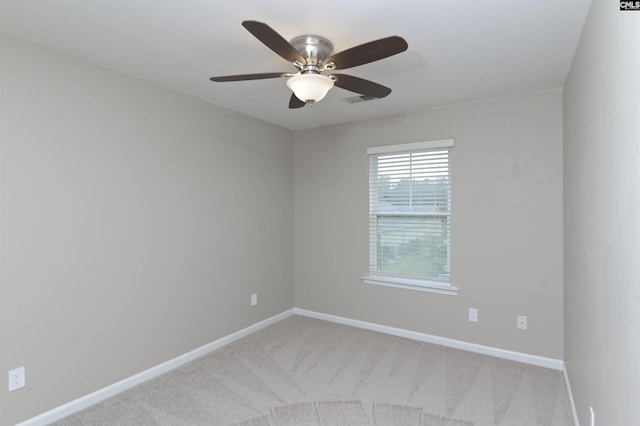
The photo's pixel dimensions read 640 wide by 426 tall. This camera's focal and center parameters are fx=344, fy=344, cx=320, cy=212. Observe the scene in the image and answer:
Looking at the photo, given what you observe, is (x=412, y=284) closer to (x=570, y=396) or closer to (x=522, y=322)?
(x=522, y=322)

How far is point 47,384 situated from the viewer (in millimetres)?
2258

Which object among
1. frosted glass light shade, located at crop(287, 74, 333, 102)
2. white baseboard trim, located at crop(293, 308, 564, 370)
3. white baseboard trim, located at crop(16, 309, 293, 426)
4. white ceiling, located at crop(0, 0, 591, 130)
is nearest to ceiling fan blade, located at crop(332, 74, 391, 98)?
frosted glass light shade, located at crop(287, 74, 333, 102)

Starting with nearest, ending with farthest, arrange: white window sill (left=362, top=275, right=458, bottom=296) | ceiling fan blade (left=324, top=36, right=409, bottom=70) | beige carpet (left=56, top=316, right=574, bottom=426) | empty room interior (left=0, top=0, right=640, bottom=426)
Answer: ceiling fan blade (left=324, top=36, right=409, bottom=70), empty room interior (left=0, top=0, right=640, bottom=426), beige carpet (left=56, top=316, right=574, bottom=426), white window sill (left=362, top=275, right=458, bottom=296)

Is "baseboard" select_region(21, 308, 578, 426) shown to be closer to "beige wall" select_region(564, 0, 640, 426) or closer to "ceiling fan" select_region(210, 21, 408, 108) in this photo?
"beige wall" select_region(564, 0, 640, 426)

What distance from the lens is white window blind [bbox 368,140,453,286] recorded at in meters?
3.58

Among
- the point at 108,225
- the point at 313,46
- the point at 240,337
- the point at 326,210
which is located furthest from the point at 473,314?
the point at 108,225

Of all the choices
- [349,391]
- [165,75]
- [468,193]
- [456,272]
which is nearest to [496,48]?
[468,193]

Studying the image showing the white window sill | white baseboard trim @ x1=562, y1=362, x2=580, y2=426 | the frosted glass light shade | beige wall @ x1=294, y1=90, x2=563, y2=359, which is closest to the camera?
the frosted glass light shade

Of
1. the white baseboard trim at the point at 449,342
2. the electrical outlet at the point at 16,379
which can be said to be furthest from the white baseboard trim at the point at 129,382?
the white baseboard trim at the point at 449,342

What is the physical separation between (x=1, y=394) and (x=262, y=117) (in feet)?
10.3

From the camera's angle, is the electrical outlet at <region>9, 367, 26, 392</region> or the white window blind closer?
the electrical outlet at <region>9, 367, 26, 392</region>

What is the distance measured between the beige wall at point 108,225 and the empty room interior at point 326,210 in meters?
0.02

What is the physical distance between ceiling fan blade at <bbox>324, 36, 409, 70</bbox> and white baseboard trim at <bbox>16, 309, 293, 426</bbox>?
9.09ft

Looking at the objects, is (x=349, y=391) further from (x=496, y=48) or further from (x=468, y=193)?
(x=496, y=48)
